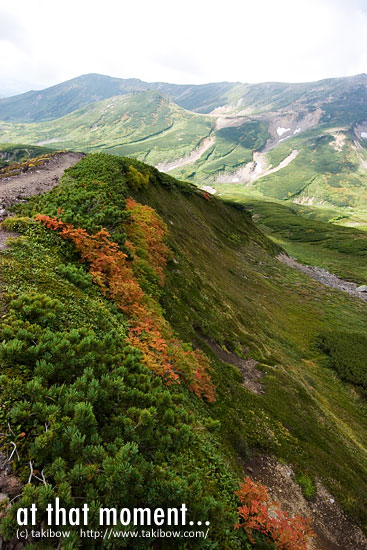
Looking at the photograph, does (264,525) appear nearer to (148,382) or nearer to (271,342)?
(148,382)

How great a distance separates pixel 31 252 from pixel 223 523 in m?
13.2

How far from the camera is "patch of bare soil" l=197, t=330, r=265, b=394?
2039 centimetres

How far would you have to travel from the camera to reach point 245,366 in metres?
22.5

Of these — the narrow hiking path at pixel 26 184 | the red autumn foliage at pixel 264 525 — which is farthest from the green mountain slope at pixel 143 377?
the narrow hiking path at pixel 26 184

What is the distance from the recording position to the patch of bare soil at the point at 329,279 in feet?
243

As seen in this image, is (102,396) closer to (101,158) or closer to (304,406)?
(304,406)

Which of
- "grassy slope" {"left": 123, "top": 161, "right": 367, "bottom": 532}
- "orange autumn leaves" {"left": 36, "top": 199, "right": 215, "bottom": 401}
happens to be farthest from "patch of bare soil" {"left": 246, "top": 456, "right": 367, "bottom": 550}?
"orange autumn leaves" {"left": 36, "top": 199, "right": 215, "bottom": 401}

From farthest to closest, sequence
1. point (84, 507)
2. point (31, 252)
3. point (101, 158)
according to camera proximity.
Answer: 1. point (101, 158)
2. point (31, 252)
3. point (84, 507)

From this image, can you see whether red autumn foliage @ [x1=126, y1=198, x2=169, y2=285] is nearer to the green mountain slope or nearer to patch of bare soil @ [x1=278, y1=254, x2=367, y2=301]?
the green mountain slope

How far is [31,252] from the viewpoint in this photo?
1339cm

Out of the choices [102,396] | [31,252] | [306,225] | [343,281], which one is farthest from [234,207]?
[306,225]

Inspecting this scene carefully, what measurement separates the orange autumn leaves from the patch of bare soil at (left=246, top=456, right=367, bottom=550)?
13.8 ft

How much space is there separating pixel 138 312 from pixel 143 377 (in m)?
5.99

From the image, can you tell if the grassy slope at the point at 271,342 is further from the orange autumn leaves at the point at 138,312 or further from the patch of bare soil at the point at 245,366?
the orange autumn leaves at the point at 138,312
